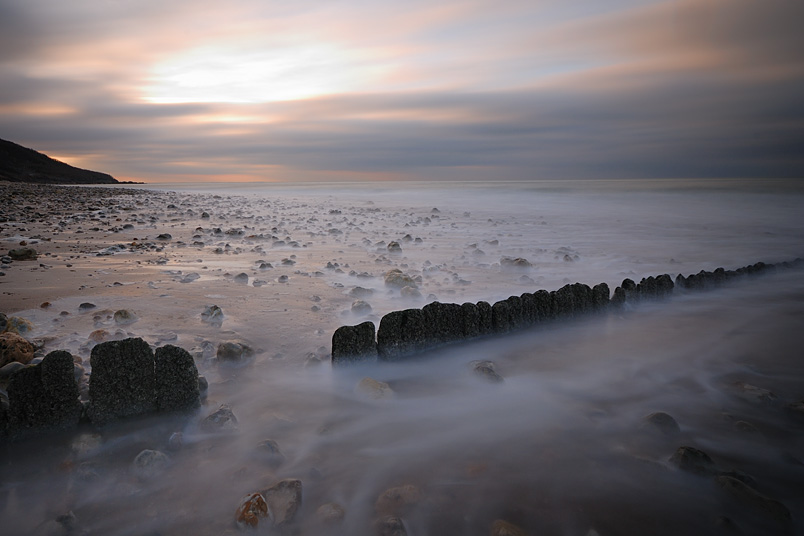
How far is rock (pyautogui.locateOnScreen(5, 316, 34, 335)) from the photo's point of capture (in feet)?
9.37

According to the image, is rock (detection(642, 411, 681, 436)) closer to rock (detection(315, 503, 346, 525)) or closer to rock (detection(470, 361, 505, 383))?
rock (detection(470, 361, 505, 383))

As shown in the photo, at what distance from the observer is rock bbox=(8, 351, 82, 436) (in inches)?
74.1

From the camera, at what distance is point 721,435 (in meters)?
2.13

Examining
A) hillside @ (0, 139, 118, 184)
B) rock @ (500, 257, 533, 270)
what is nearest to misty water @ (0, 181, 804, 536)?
rock @ (500, 257, 533, 270)

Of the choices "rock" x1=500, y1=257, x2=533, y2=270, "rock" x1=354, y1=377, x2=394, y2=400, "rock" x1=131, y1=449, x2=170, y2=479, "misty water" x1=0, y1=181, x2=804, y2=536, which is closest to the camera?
"misty water" x1=0, y1=181, x2=804, y2=536

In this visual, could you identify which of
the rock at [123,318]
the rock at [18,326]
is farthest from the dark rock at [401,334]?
the rock at [18,326]

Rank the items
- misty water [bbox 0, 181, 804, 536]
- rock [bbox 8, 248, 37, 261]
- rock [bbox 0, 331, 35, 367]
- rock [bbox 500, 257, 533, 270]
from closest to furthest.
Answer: misty water [bbox 0, 181, 804, 536] < rock [bbox 0, 331, 35, 367] < rock [bbox 8, 248, 37, 261] < rock [bbox 500, 257, 533, 270]

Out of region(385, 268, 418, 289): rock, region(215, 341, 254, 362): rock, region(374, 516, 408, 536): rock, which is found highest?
region(385, 268, 418, 289): rock

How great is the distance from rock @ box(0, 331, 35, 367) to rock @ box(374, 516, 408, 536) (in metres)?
2.13

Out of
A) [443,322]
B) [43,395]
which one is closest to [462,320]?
[443,322]

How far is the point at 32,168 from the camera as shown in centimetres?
6272

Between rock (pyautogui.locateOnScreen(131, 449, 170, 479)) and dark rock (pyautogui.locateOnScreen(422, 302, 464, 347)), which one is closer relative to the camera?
rock (pyautogui.locateOnScreen(131, 449, 170, 479))

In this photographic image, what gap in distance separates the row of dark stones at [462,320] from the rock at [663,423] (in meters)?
1.36

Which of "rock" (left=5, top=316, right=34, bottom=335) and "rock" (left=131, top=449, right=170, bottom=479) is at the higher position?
"rock" (left=5, top=316, right=34, bottom=335)
